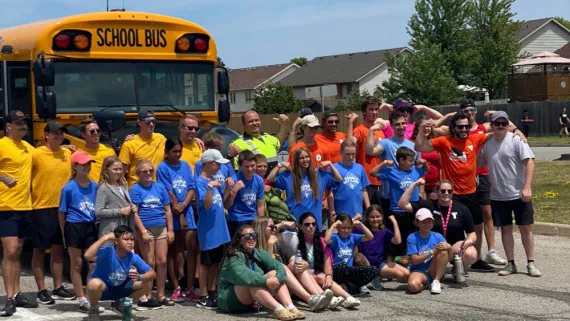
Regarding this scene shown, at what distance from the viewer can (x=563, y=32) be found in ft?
254

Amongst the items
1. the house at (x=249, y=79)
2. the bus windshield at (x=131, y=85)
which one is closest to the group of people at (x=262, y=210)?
the bus windshield at (x=131, y=85)

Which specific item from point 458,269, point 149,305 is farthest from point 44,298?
point 458,269

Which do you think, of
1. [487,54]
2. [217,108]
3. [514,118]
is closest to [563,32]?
[487,54]

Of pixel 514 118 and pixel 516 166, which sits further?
pixel 514 118

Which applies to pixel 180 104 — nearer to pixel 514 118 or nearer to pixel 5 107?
pixel 5 107

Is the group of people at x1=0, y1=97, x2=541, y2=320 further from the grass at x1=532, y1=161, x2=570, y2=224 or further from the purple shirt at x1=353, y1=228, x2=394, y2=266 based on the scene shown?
the grass at x1=532, y1=161, x2=570, y2=224

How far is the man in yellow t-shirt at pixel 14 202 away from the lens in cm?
902

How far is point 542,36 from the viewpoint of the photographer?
76.4 m

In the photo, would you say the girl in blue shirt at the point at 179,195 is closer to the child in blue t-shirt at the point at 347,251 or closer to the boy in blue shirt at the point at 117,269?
the boy in blue shirt at the point at 117,269

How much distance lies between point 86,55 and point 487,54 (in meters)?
51.9

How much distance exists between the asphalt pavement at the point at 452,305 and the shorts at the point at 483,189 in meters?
0.98

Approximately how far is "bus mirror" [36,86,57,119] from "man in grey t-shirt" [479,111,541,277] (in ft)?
16.6

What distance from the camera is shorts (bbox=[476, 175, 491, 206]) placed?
1115 cm

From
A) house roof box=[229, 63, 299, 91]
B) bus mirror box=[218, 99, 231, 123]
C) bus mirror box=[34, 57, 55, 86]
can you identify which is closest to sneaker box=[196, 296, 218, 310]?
bus mirror box=[34, 57, 55, 86]
